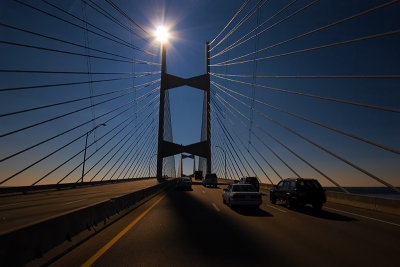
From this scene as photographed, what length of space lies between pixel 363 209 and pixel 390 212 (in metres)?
1.94

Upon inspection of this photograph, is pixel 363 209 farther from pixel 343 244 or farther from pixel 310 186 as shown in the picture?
pixel 343 244

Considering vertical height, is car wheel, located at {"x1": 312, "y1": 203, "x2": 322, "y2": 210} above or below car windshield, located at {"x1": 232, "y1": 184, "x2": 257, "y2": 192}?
below

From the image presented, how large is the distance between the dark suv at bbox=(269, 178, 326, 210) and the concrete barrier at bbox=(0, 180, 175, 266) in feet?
29.8

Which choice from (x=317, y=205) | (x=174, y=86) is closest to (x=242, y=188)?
A: (x=317, y=205)

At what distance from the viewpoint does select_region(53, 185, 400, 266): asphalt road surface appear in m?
5.10

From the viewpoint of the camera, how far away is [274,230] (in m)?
8.06

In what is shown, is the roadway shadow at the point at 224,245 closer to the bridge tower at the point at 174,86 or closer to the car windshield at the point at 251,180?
the car windshield at the point at 251,180

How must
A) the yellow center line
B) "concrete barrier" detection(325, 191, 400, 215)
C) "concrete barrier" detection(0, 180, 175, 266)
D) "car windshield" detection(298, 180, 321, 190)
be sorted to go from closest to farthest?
"concrete barrier" detection(0, 180, 175, 266)
the yellow center line
"concrete barrier" detection(325, 191, 400, 215)
"car windshield" detection(298, 180, 321, 190)

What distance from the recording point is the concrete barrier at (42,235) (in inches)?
167

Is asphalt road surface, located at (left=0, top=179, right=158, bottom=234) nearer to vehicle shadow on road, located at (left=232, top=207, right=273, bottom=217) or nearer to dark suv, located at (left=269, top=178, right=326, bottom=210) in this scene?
vehicle shadow on road, located at (left=232, top=207, right=273, bottom=217)

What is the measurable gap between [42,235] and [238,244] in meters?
4.04

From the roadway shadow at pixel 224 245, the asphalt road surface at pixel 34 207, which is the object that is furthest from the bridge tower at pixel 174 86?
the roadway shadow at pixel 224 245

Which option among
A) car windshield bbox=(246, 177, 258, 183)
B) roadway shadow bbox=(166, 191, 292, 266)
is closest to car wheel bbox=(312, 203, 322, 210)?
roadway shadow bbox=(166, 191, 292, 266)

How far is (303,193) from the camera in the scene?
1329 centimetres
